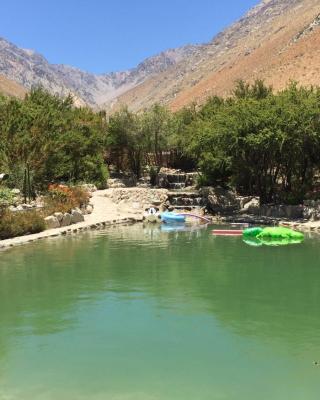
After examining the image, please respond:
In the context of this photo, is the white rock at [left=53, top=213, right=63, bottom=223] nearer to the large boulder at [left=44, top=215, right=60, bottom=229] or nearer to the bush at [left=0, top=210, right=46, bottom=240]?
the large boulder at [left=44, top=215, right=60, bottom=229]

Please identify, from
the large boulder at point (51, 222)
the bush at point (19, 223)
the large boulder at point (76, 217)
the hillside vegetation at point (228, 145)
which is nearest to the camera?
the bush at point (19, 223)

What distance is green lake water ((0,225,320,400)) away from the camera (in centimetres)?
839

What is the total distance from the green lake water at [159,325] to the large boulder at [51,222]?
5312mm

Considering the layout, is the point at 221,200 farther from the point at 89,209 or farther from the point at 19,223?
the point at 19,223

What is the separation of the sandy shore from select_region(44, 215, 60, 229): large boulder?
525mm

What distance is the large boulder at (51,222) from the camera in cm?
2591

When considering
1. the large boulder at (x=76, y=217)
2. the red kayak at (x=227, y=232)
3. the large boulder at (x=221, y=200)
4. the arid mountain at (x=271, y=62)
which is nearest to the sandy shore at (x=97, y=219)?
the large boulder at (x=76, y=217)

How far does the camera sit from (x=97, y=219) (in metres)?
30.1

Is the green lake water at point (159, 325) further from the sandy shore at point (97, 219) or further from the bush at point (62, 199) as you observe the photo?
the bush at point (62, 199)

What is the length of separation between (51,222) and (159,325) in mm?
15712

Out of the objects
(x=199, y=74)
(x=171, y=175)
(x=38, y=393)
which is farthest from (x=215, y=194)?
(x=199, y=74)

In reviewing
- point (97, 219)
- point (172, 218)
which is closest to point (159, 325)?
point (97, 219)

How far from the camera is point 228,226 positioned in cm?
2917

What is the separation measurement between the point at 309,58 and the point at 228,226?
87937 mm
